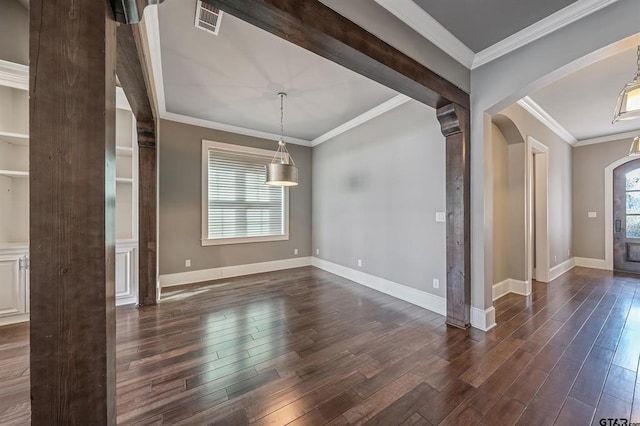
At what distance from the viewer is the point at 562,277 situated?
452 cm

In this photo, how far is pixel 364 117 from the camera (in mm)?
4043

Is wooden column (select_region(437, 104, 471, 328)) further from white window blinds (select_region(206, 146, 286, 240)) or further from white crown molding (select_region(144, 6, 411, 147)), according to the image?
white window blinds (select_region(206, 146, 286, 240))

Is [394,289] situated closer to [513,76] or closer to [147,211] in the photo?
[513,76]

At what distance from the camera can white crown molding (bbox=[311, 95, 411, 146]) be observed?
3.43 meters

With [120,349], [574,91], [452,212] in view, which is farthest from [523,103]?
[120,349]

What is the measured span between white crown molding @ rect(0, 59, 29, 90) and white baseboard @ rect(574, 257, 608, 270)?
9.56m

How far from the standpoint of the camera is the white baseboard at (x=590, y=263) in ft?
16.6

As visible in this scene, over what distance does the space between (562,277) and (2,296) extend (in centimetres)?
813

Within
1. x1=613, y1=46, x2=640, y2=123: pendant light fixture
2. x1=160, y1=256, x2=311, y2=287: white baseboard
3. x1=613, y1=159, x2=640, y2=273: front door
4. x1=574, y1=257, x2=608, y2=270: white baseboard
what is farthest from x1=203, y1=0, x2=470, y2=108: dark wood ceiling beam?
x1=574, y1=257, x2=608, y2=270: white baseboard

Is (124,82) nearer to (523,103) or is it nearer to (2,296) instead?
(2,296)

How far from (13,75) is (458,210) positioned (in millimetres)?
4881

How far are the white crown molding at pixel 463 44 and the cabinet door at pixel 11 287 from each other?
4.39 m

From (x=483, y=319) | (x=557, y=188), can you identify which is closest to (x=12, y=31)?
(x=483, y=319)

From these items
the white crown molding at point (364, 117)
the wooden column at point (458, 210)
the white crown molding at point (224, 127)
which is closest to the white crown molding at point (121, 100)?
the white crown molding at point (224, 127)
